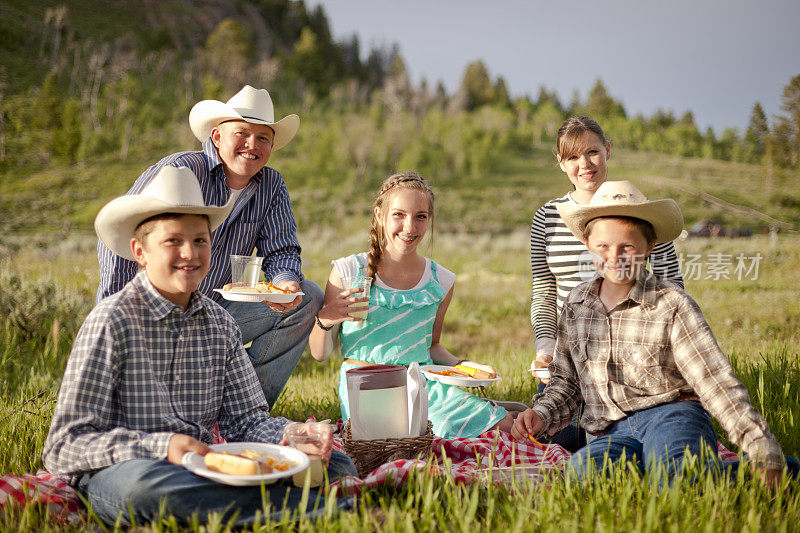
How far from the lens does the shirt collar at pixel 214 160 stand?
4.22m

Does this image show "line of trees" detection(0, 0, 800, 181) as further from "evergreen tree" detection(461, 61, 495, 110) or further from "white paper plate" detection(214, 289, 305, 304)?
"white paper plate" detection(214, 289, 305, 304)

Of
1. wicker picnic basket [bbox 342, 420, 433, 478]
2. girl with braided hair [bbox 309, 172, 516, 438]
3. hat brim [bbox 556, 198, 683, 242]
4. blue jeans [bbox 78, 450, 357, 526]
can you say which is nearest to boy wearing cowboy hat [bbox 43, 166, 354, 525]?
blue jeans [bbox 78, 450, 357, 526]

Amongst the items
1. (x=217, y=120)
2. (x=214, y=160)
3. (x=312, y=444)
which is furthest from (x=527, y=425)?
(x=217, y=120)

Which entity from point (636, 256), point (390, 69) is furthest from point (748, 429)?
point (390, 69)

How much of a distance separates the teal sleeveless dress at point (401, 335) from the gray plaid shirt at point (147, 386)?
4.05ft

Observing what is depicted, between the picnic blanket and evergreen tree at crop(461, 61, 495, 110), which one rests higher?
evergreen tree at crop(461, 61, 495, 110)

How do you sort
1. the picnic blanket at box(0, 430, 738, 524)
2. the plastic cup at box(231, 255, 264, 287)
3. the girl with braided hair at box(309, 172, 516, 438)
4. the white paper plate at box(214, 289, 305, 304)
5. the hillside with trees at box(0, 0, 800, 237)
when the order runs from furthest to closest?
the hillside with trees at box(0, 0, 800, 237) → the girl with braided hair at box(309, 172, 516, 438) → the plastic cup at box(231, 255, 264, 287) → the white paper plate at box(214, 289, 305, 304) → the picnic blanket at box(0, 430, 738, 524)

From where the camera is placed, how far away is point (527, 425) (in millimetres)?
3135

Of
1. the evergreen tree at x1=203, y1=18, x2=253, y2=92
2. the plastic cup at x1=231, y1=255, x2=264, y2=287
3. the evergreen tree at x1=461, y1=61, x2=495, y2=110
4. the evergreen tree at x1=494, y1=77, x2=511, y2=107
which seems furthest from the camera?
the evergreen tree at x1=461, y1=61, x2=495, y2=110

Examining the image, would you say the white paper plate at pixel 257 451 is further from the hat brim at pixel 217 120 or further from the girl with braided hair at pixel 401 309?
the hat brim at pixel 217 120

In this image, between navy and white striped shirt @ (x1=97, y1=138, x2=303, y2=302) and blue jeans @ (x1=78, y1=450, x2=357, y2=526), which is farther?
navy and white striped shirt @ (x1=97, y1=138, x2=303, y2=302)

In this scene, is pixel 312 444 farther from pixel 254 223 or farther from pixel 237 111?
pixel 237 111

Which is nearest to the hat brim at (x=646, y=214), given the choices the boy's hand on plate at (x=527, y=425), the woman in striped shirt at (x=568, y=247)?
the woman in striped shirt at (x=568, y=247)

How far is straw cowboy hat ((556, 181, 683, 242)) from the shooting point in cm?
297
